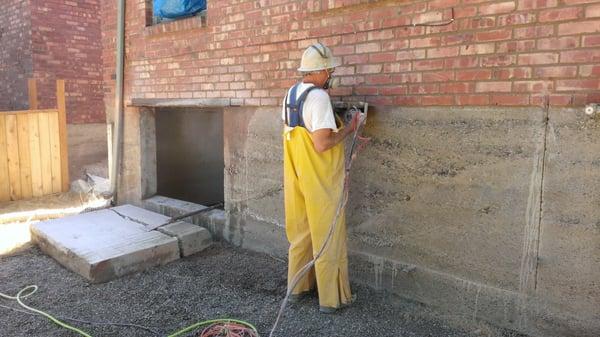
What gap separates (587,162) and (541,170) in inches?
10.2

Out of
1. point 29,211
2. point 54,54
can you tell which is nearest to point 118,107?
point 29,211

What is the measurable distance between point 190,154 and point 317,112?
4246mm

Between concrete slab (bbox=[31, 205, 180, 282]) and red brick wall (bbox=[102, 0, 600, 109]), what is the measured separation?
1685 millimetres

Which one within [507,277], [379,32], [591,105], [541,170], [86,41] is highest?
[86,41]

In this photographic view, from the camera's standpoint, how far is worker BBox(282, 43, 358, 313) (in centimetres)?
342

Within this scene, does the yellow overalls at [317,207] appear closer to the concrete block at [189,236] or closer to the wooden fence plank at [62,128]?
the concrete block at [189,236]

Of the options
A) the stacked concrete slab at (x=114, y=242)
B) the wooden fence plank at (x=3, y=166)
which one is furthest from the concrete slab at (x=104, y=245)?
the wooden fence plank at (x=3, y=166)

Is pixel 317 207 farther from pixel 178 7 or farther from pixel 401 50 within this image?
pixel 178 7

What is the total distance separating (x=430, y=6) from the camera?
3.43 meters

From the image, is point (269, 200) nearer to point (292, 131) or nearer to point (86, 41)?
point (292, 131)

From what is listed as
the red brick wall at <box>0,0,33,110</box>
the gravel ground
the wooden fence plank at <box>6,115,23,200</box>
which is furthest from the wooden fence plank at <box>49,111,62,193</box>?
the gravel ground

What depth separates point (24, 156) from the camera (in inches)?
307

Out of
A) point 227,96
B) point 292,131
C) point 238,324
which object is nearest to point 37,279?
point 238,324

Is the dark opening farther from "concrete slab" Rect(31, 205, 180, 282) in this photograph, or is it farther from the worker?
the worker
